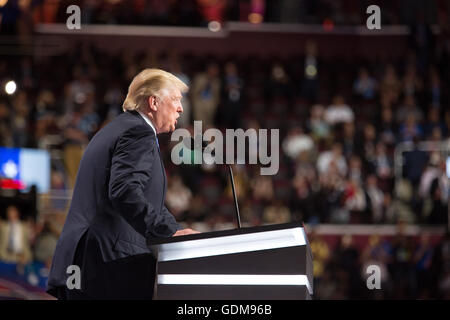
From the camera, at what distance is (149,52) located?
12352mm

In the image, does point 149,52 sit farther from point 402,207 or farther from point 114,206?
point 114,206

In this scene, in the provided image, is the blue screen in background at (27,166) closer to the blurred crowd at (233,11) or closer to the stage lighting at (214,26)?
the blurred crowd at (233,11)

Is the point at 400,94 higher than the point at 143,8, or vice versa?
the point at 143,8

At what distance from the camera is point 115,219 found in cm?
262

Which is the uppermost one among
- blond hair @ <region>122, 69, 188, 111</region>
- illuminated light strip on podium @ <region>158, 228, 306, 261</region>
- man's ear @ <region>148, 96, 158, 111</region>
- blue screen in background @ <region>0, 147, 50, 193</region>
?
blond hair @ <region>122, 69, 188, 111</region>

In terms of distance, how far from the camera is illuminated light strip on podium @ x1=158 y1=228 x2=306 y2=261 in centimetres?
224

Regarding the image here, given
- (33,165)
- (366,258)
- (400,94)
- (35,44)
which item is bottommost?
(366,258)

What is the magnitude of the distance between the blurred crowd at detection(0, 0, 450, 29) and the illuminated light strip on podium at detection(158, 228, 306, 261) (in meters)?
11.5

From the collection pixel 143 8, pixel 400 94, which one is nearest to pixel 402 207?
pixel 400 94

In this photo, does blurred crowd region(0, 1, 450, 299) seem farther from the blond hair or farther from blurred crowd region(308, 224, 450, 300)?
the blond hair

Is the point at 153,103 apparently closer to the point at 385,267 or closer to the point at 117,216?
the point at 117,216

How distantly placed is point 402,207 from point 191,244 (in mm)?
8344

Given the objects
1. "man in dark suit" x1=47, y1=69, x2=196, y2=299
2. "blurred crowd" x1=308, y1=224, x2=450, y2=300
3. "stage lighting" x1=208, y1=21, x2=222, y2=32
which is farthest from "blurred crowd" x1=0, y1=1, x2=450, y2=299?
"man in dark suit" x1=47, y1=69, x2=196, y2=299

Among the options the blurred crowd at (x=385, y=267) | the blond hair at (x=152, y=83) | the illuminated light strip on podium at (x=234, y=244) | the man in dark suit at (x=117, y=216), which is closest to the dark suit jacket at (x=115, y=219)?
the man in dark suit at (x=117, y=216)
